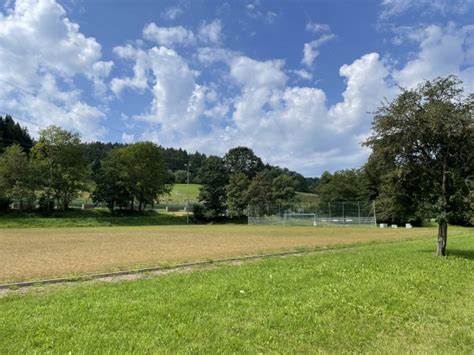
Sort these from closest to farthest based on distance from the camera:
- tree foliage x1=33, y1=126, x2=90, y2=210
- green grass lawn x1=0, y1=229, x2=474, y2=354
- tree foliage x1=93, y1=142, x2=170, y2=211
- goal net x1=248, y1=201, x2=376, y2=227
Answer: green grass lawn x1=0, y1=229, x2=474, y2=354 < goal net x1=248, y1=201, x2=376, y2=227 < tree foliage x1=33, y1=126, x2=90, y2=210 < tree foliage x1=93, y1=142, x2=170, y2=211

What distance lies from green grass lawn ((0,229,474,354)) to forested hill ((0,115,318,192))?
61.6 meters

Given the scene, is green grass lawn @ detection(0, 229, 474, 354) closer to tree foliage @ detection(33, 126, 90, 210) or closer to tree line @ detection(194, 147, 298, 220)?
tree foliage @ detection(33, 126, 90, 210)

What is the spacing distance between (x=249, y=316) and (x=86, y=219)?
55641 mm

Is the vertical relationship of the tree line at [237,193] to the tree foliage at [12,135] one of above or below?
below

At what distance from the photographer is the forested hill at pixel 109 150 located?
7744 cm

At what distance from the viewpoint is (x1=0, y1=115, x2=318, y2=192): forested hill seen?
7744 cm

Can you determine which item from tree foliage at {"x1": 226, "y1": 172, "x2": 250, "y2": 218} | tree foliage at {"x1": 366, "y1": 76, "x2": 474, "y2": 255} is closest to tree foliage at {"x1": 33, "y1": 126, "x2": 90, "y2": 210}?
tree foliage at {"x1": 226, "y1": 172, "x2": 250, "y2": 218}

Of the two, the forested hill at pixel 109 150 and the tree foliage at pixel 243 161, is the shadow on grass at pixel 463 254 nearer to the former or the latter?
the forested hill at pixel 109 150

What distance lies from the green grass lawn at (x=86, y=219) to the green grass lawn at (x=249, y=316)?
45.5 m

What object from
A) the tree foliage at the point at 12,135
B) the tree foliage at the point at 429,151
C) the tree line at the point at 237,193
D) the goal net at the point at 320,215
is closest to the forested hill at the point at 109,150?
the tree foliage at the point at 12,135

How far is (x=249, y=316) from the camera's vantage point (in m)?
5.86

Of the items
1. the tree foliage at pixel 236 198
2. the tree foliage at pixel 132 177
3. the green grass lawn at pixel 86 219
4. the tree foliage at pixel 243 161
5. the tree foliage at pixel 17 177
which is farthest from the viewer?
the tree foliage at pixel 243 161

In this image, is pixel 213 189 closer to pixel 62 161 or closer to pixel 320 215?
pixel 320 215

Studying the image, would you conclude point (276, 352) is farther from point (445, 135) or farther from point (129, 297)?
point (445, 135)
